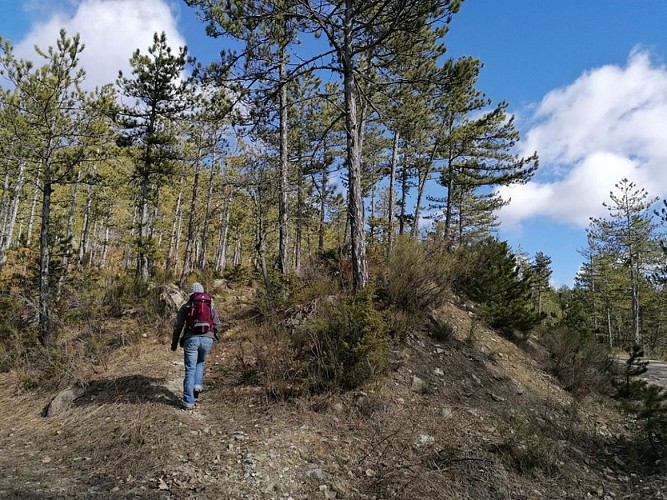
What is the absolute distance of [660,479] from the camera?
4164 mm

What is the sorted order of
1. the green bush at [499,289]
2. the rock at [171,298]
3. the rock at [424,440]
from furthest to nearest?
the rock at [171,298] < the green bush at [499,289] < the rock at [424,440]

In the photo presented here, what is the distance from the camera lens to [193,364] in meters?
5.14

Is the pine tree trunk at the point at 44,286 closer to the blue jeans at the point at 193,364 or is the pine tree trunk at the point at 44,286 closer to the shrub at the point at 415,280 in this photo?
the blue jeans at the point at 193,364

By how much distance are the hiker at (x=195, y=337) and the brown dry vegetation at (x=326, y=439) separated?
281mm

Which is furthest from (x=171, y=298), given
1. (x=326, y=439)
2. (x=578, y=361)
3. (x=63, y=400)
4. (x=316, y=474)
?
(x=578, y=361)

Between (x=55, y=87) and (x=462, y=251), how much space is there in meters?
10.9

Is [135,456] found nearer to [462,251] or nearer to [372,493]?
[372,493]

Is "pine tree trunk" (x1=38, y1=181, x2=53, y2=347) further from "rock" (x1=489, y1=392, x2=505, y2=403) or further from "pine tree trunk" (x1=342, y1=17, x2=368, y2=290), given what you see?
"rock" (x1=489, y1=392, x2=505, y2=403)

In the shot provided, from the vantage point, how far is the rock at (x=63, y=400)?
549cm

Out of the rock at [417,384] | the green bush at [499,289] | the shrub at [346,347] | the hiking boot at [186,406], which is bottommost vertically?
the hiking boot at [186,406]

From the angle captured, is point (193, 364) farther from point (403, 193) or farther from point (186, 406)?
point (403, 193)

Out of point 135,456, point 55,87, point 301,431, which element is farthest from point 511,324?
point 55,87

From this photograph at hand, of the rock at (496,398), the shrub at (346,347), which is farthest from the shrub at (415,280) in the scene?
the rock at (496,398)

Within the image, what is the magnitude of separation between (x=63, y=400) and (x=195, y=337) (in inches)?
95.3
